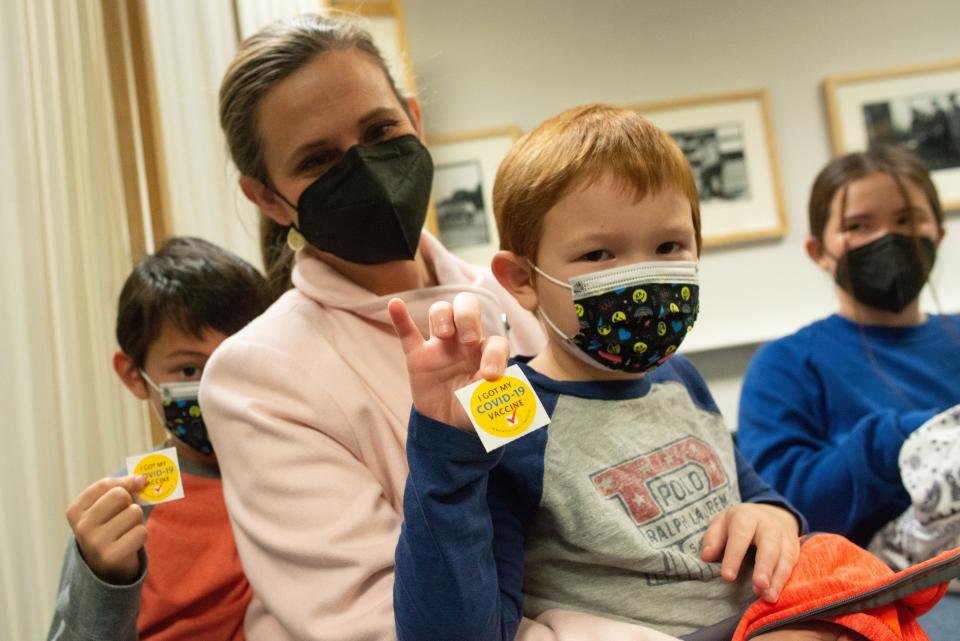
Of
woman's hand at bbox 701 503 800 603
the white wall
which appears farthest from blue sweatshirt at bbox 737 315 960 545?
the white wall

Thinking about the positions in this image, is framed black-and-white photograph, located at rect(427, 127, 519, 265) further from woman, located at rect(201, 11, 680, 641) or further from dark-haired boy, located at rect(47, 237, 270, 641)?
woman, located at rect(201, 11, 680, 641)

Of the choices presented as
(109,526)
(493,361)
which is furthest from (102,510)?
(493,361)

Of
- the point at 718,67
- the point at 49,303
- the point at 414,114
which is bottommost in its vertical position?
the point at 49,303

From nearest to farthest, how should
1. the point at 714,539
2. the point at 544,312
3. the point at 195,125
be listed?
the point at 714,539
the point at 544,312
the point at 195,125

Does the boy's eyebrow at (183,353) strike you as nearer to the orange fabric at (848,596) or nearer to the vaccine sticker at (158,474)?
the vaccine sticker at (158,474)

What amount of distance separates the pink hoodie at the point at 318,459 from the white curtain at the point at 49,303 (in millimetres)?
617

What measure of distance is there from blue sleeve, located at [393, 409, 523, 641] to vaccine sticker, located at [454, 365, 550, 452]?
6 centimetres

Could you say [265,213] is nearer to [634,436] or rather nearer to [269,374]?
[269,374]

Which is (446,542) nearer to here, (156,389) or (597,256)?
(597,256)

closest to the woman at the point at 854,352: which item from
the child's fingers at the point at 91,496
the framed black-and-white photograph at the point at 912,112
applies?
the child's fingers at the point at 91,496

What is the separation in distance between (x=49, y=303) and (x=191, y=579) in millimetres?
694

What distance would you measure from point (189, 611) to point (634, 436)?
2.63 feet

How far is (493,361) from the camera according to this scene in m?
0.80

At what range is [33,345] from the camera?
5.30 feet
